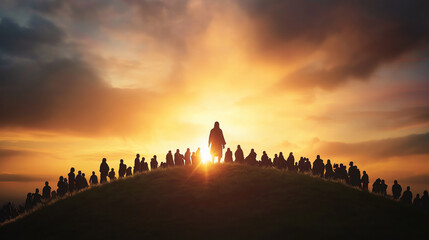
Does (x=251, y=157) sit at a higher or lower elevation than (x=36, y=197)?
higher

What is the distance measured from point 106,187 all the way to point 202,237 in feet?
45.2

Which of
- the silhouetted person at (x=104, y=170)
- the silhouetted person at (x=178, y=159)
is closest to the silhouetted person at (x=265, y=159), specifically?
the silhouetted person at (x=178, y=159)

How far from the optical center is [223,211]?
1101 inches

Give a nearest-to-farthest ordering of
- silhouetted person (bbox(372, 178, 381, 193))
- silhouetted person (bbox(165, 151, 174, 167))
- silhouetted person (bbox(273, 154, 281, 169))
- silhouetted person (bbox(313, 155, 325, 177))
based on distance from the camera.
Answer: silhouetted person (bbox(372, 178, 381, 193)) < silhouetted person (bbox(313, 155, 325, 177)) < silhouetted person (bbox(273, 154, 281, 169)) < silhouetted person (bbox(165, 151, 174, 167))

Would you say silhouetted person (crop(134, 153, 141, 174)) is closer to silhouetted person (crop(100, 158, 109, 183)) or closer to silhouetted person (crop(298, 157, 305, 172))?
silhouetted person (crop(100, 158, 109, 183))

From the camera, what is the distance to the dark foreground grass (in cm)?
2517

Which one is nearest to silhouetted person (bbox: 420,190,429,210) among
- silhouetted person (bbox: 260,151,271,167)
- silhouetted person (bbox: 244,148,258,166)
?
silhouetted person (bbox: 260,151,271,167)

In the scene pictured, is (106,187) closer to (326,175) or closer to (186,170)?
(186,170)

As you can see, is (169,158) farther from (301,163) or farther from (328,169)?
(328,169)

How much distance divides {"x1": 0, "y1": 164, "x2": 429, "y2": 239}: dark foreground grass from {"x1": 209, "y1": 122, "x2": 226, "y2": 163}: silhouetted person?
5.59 ft

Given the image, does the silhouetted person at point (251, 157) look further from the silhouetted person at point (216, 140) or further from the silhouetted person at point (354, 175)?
the silhouetted person at point (354, 175)

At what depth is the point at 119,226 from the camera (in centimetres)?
2719

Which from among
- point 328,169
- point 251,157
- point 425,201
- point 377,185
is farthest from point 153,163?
point 425,201

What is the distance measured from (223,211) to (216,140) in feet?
30.6
